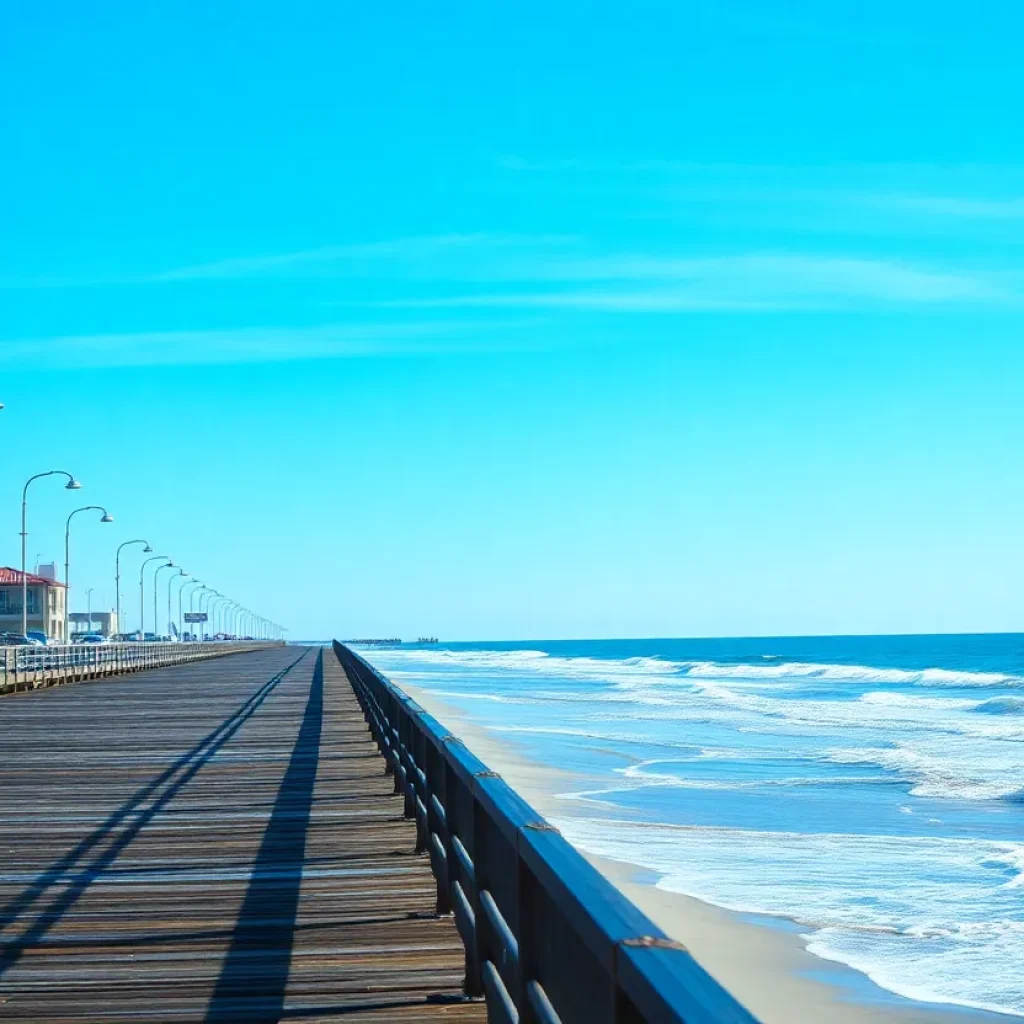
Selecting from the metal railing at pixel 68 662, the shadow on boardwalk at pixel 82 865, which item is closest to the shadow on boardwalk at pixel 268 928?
the shadow on boardwalk at pixel 82 865

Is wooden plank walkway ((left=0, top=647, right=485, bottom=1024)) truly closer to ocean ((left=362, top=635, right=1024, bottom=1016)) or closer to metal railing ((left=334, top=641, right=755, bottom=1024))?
metal railing ((left=334, top=641, right=755, bottom=1024))

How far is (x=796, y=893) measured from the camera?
11.8m

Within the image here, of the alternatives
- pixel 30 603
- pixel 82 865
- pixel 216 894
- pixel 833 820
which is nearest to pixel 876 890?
pixel 833 820

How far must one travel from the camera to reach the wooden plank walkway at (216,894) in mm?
5707

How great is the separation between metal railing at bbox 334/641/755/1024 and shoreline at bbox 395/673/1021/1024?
1677 millimetres

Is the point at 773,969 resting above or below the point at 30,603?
below

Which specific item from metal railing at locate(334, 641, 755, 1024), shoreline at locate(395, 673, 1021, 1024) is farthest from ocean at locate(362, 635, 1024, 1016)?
metal railing at locate(334, 641, 755, 1024)

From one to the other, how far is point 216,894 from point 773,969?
379cm

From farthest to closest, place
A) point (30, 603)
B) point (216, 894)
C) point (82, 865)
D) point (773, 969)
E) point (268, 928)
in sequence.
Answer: point (30, 603)
point (773, 969)
point (82, 865)
point (216, 894)
point (268, 928)

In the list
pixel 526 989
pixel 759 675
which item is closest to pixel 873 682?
pixel 759 675

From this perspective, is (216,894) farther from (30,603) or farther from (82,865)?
Answer: (30,603)

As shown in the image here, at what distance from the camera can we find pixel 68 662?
132ft

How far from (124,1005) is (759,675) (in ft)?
268

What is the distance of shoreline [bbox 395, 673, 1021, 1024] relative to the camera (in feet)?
26.8
